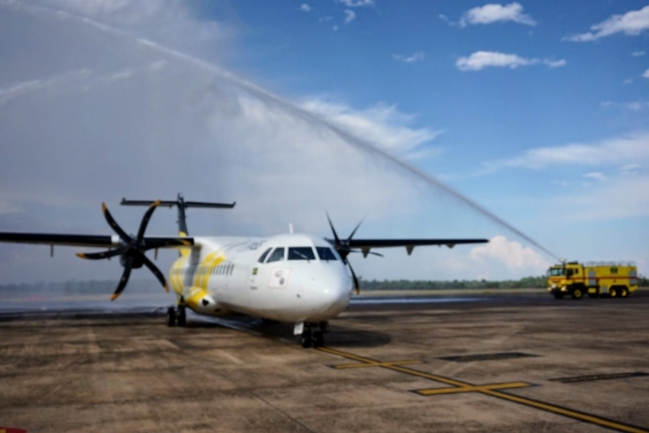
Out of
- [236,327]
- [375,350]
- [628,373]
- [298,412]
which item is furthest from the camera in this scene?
[236,327]

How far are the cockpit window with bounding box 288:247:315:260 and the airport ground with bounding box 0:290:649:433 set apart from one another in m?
2.21

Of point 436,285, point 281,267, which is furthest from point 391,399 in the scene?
point 436,285

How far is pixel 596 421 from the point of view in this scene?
22.2 ft

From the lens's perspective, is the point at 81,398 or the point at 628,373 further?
the point at 628,373

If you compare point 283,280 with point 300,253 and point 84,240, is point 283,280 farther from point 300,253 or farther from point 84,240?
point 84,240

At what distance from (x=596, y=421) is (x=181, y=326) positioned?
17519mm

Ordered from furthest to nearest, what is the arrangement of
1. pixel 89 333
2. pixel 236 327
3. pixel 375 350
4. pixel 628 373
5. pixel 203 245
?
A: pixel 203 245 < pixel 236 327 < pixel 89 333 < pixel 375 350 < pixel 628 373

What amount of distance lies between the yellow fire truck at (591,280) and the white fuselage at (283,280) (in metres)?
30.2

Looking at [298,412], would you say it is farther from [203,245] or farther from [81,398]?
[203,245]

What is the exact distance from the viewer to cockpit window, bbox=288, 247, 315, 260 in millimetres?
14069

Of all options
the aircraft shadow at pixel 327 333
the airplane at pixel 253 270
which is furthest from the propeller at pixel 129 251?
the aircraft shadow at pixel 327 333

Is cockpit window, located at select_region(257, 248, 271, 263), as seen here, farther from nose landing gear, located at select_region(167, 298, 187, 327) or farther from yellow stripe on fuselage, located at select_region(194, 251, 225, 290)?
nose landing gear, located at select_region(167, 298, 187, 327)

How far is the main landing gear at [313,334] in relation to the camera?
14.1m

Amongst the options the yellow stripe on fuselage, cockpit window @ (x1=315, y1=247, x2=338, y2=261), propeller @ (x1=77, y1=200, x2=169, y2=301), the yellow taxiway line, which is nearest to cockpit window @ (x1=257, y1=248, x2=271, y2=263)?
cockpit window @ (x1=315, y1=247, x2=338, y2=261)
